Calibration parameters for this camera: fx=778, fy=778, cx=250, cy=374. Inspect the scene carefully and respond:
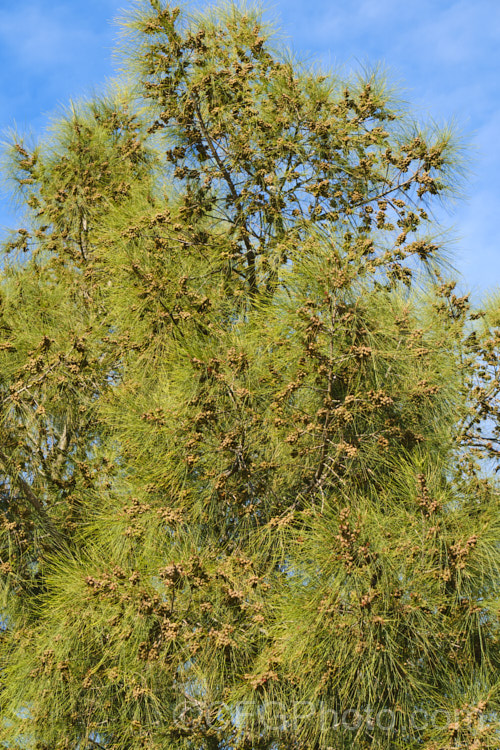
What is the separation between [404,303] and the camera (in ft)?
10.1

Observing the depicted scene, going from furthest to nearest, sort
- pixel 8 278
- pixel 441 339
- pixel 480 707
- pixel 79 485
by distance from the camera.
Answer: pixel 8 278
pixel 79 485
pixel 441 339
pixel 480 707

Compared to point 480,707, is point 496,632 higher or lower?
higher

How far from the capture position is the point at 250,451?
2.87 metres

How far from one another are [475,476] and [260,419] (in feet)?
2.71

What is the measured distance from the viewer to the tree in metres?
2.42

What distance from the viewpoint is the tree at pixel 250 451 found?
242 centimetres

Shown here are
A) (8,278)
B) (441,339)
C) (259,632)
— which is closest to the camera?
(259,632)

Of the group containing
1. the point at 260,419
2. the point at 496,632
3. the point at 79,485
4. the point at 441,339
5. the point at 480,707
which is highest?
the point at 441,339

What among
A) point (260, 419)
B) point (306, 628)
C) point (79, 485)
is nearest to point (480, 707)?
point (306, 628)

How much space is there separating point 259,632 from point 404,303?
1.36 metres

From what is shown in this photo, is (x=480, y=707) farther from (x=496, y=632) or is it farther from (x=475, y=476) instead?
(x=475, y=476)

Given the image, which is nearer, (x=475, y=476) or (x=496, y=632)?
(x=496, y=632)

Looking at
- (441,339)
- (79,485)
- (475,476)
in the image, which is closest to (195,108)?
(441,339)

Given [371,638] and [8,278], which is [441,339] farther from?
[8,278]
